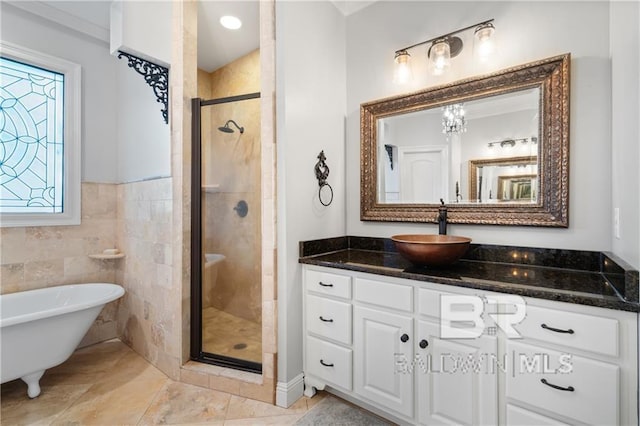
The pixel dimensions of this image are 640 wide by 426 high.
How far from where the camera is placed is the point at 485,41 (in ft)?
5.68

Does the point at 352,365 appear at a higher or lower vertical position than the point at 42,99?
lower

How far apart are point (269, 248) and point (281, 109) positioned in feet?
2.79

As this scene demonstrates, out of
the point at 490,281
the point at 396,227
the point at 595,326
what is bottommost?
the point at 595,326

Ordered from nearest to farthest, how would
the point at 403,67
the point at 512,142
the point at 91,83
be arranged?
1. the point at 512,142
2. the point at 403,67
3. the point at 91,83

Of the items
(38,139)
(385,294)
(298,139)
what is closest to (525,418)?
(385,294)

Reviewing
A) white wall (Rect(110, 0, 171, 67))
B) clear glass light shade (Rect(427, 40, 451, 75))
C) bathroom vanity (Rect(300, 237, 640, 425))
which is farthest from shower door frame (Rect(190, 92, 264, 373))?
clear glass light shade (Rect(427, 40, 451, 75))

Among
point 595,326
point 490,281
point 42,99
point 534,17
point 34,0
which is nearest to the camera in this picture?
point 595,326

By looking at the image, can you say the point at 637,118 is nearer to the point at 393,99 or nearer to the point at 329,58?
the point at 393,99

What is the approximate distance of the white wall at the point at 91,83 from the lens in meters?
2.41

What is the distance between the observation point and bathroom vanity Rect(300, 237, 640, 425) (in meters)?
1.05

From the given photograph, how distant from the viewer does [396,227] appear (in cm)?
215

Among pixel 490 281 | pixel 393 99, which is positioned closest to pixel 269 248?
pixel 490 281

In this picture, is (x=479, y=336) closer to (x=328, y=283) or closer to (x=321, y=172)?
(x=328, y=283)

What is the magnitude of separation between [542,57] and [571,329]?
1.41m
